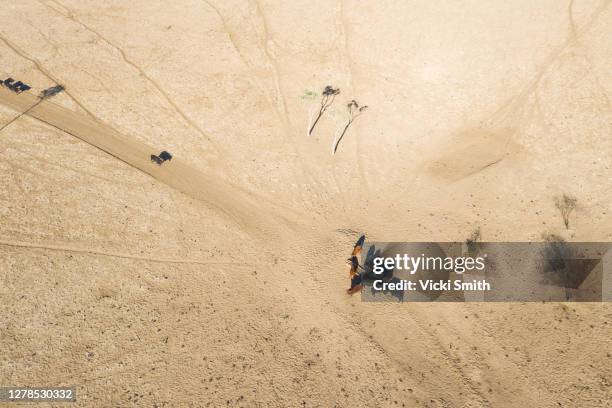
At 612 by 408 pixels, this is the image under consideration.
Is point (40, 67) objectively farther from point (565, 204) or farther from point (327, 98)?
point (565, 204)

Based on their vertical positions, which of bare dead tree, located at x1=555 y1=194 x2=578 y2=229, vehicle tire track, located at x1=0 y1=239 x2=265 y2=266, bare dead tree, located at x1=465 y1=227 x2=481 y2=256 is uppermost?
bare dead tree, located at x1=555 y1=194 x2=578 y2=229

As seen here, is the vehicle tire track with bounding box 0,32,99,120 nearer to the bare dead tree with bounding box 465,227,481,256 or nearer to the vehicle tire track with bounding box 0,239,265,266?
the vehicle tire track with bounding box 0,239,265,266

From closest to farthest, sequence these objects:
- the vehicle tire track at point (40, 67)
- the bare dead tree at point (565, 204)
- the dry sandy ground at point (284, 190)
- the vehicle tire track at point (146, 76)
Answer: the dry sandy ground at point (284, 190) → the bare dead tree at point (565, 204) → the vehicle tire track at point (146, 76) → the vehicle tire track at point (40, 67)

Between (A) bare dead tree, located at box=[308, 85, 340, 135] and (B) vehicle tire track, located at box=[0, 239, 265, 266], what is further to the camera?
(A) bare dead tree, located at box=[308, 85, 340, 135]

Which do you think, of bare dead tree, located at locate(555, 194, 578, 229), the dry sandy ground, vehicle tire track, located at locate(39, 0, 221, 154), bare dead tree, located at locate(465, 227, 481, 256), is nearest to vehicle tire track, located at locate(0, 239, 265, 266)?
the dry sandy ground

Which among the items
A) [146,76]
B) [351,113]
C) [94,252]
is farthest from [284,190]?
[146,76]

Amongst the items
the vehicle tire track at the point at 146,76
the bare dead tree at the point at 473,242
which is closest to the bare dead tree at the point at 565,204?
the bare dead tree at the point at 473,242

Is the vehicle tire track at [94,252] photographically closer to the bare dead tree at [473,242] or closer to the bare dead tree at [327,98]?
the bare dead tree at [327,98]
